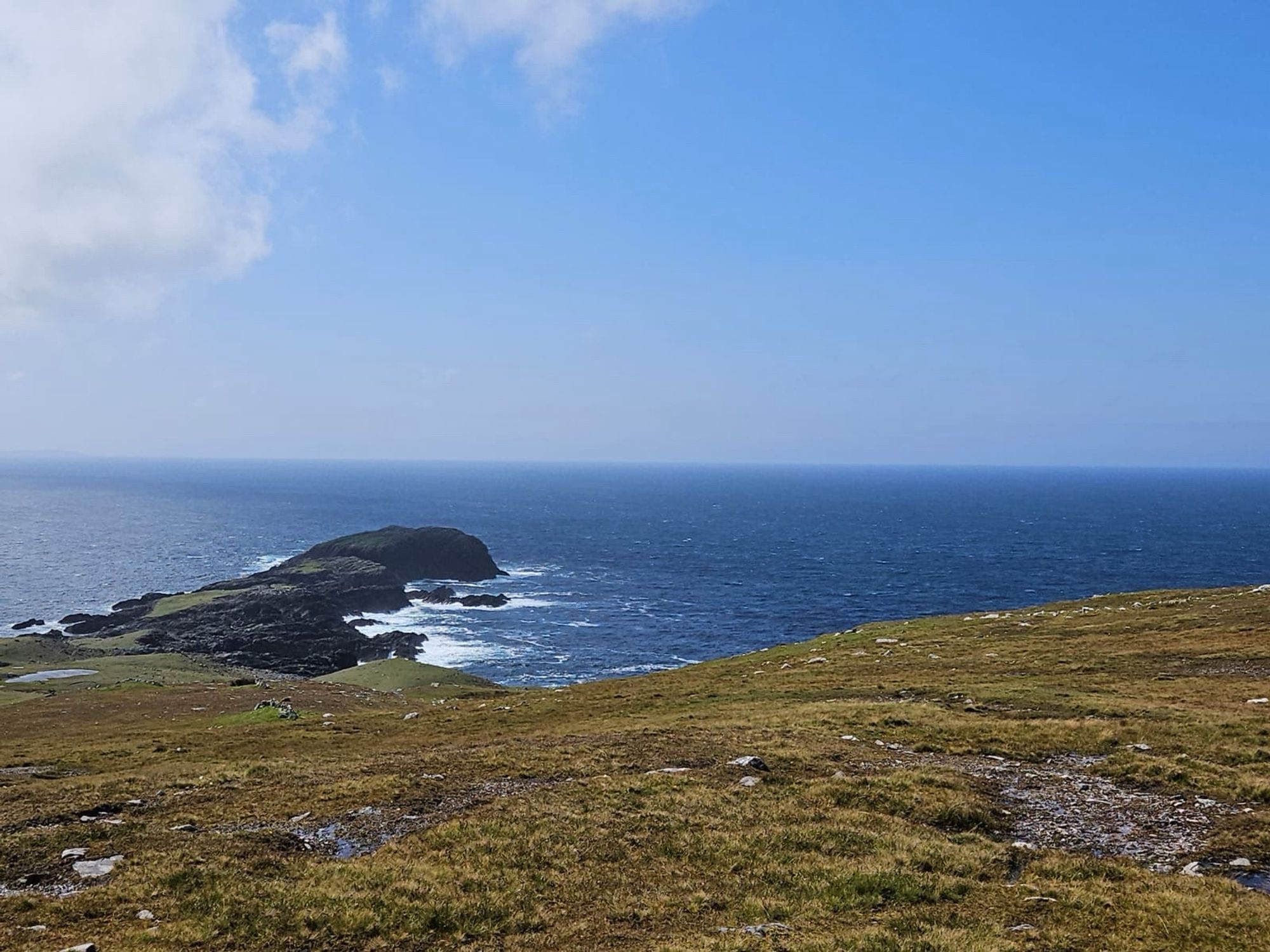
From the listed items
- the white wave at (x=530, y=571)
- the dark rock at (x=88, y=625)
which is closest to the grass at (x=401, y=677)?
the dark rock at (x=88, y=625)

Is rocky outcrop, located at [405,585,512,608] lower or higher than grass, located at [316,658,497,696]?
lower

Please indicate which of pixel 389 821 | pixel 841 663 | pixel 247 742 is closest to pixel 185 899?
pixel 389 821

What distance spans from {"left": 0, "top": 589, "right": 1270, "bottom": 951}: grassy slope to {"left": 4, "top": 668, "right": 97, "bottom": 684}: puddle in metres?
36.9

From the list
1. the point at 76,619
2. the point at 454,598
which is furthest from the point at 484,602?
the point at 76,619

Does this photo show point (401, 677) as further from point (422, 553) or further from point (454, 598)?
point (422, 553)

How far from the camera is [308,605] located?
413 feet

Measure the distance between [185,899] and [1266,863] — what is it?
21956 millimetres

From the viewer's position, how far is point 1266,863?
1562 cm

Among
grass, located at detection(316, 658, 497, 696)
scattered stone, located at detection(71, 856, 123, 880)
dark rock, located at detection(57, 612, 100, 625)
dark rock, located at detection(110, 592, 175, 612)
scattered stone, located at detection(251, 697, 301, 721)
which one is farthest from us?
dark rock, located at detection(110, 592, 175, 612)

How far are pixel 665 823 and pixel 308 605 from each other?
12195 cm

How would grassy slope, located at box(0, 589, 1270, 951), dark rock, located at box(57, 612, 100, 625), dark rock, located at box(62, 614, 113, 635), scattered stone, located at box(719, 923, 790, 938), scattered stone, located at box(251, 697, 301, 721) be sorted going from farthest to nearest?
1. dark rock, located at box(57, 612, 100, 625)
2. dark rock, located at box(62, 614, 113, 635)
3. scattered stone, located at box(251, 697, 301, 721)
4. grassy slope, located at box(0, 589, 1270, 951)
5. scattered stone, located at box(719, 923, 790, 938)

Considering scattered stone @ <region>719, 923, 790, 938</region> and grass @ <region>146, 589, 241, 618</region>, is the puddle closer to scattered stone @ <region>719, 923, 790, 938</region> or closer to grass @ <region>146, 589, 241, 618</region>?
grass @ <region>146, 589, 241, 618</region>

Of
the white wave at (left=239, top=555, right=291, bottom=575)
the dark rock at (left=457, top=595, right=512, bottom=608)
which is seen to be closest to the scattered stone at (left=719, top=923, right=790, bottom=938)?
the dark rock at (left=457, top=595, right=512, bottom=608)

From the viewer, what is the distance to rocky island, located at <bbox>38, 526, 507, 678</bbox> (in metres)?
105
